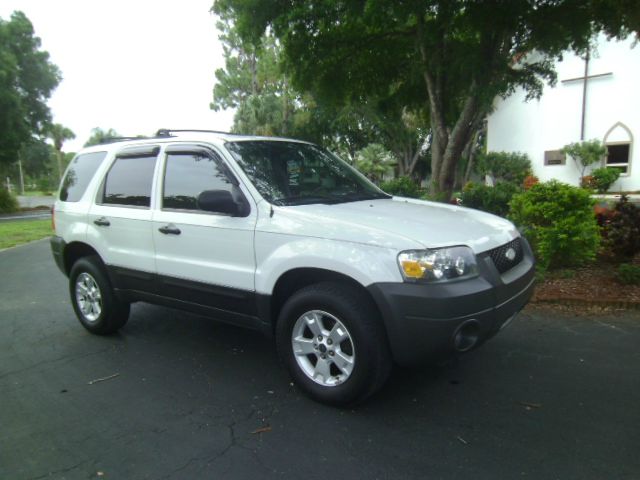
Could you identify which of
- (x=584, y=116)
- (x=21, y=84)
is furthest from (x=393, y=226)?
(x=21, y=84)

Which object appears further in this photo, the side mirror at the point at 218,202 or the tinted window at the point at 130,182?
the tinted window at the point at 130,182

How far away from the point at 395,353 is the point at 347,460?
2.24ft

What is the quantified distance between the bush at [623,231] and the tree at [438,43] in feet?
7.06

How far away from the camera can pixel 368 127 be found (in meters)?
34.3

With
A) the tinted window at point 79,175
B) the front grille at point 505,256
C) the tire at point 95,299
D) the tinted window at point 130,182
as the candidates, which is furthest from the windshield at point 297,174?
the tire at point 95,299

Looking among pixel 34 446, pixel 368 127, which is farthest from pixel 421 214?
pixel 368 127

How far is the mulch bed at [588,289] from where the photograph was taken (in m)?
5.29

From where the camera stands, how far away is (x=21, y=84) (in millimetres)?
28969

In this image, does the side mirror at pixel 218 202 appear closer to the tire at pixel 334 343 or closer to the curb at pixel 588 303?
the tire at pixel 334 343

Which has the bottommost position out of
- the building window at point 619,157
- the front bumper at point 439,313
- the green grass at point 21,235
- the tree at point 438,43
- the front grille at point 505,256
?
the green grass at point 21,235

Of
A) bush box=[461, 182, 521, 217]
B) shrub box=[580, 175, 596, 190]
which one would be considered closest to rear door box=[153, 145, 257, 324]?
bush box=[461, 182, 521, 217]

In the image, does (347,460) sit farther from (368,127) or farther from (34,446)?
(368,127)

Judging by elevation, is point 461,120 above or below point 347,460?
above

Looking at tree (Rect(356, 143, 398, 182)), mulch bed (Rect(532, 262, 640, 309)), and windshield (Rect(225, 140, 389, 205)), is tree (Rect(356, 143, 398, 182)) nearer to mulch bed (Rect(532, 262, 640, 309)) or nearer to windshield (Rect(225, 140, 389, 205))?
mulch bed (Rect(532, 262, 640, 309))
